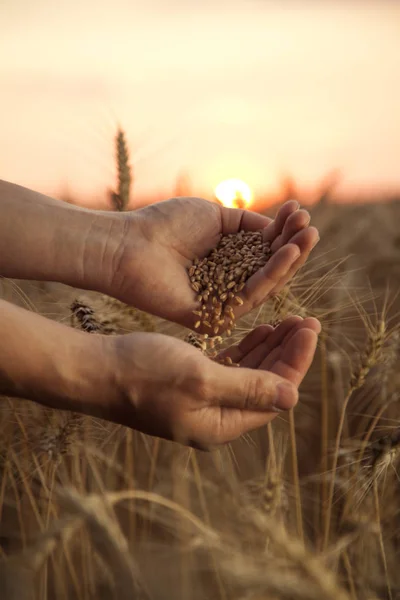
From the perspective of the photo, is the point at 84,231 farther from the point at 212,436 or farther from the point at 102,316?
the point at 212,436

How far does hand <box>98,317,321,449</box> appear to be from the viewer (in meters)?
1.31

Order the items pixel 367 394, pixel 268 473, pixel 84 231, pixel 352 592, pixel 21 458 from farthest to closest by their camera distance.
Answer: pixel 367 394 < pixel 84 231 < pixel 21 458 < pixel 268 473 < pixel 352 592

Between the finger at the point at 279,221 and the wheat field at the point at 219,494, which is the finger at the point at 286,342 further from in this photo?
the finger at the point at 279,221

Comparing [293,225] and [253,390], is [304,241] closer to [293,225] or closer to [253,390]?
[293,225]

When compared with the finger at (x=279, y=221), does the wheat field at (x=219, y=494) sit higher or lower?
lower

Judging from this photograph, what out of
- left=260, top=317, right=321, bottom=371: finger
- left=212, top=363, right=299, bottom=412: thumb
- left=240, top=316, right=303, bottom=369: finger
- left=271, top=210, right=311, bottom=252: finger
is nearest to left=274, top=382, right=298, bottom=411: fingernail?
left=212, top=363, right=299, bottom=412: thumb

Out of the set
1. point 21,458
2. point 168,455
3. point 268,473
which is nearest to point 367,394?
point 168,455

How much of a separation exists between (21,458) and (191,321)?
592 millimetres

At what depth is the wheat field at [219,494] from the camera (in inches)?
26.6

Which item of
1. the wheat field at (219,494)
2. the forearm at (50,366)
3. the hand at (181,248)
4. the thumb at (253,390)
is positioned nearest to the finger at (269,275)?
the hand at (181,248)

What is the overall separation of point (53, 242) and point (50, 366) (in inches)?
29.2

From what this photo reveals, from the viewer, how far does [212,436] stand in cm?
138

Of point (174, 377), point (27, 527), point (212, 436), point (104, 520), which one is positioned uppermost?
point (104, 520)

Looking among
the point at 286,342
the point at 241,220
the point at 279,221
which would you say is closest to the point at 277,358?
the point at 286,342
